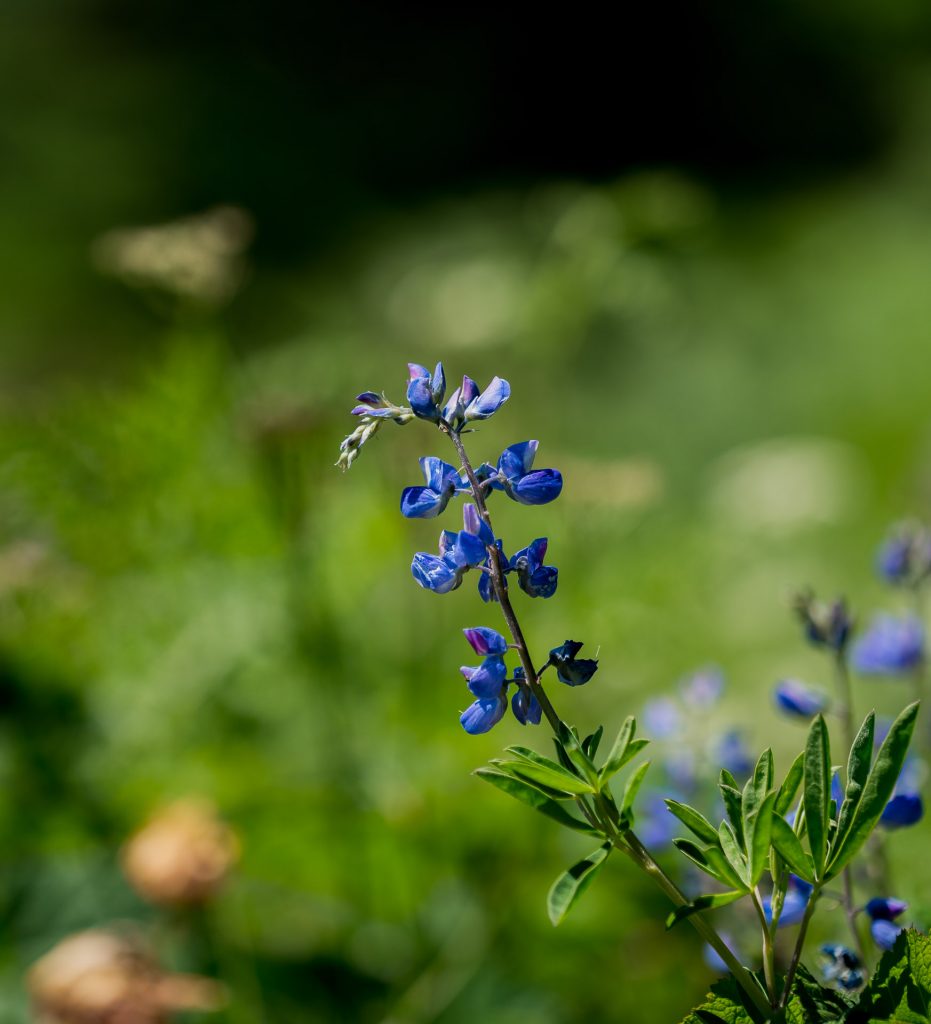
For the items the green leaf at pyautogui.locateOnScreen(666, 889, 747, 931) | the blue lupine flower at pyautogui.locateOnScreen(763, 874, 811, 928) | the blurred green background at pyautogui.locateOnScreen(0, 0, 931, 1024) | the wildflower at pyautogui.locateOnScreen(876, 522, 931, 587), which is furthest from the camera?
the blurred green background at pyautogui.locateOnScreen(0, 0, 931, 1024)

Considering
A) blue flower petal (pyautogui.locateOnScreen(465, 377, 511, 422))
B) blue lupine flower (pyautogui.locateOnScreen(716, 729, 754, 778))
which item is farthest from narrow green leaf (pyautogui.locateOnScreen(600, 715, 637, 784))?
blue lupine flower (pyautogui.locateOnScreen(716, 729, 754, 778))

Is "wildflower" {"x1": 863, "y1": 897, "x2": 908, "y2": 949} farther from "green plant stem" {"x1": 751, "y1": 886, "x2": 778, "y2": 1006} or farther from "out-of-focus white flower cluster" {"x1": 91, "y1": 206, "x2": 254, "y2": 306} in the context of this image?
"out-of-focus white flower cluster" {"x1": 91, "y1": 206, "x2": 254, "y2": 306}

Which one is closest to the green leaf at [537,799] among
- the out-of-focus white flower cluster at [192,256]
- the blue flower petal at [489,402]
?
the blue flower petal at [489,402]

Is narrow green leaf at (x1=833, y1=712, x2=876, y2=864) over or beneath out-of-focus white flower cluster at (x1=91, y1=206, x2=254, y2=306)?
beneath

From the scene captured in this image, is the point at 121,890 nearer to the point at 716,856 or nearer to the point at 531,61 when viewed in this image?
the point at 716,856

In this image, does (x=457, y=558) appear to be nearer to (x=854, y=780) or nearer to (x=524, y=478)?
(x=524, y=478)

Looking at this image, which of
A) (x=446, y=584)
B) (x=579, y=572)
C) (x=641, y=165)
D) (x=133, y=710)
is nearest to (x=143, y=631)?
(x=133, y=710)
